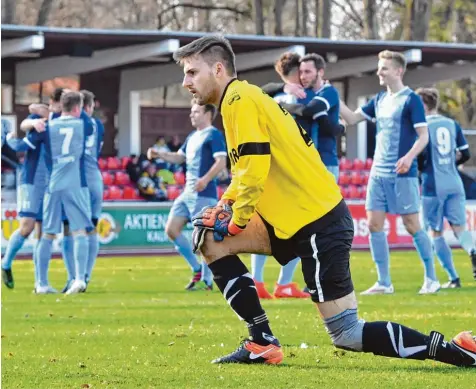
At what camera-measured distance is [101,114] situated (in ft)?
103

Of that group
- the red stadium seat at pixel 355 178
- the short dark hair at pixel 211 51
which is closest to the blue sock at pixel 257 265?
the short dark hair at pixel 211 51

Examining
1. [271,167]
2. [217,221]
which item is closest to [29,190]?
[217,221]

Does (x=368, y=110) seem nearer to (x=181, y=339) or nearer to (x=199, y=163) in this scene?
(x=199, y=163)

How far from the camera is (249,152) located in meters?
6.74

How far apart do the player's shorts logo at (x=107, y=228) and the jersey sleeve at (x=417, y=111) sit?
12.6m

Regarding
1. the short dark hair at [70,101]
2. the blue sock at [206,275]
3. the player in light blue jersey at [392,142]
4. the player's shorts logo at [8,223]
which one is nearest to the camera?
the player in light blue jersey at [392,142]

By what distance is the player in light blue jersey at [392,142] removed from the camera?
1256 centimetres

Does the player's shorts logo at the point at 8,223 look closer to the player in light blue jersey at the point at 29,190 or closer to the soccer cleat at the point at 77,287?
the player in light blue jersey at the point at 29,190

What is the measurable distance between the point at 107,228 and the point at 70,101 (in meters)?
10.7

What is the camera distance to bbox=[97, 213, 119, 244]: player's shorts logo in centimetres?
2439

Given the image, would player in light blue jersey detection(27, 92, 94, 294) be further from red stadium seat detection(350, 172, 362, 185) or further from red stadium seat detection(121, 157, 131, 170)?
red stadium seat detection(350, 172, 362, 185)

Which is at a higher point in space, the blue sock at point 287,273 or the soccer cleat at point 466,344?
the soccer cleat at point 466,344

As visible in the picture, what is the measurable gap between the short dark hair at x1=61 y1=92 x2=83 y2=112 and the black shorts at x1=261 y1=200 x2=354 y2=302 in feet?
24.0

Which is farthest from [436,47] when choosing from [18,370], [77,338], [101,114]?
[18,370]
